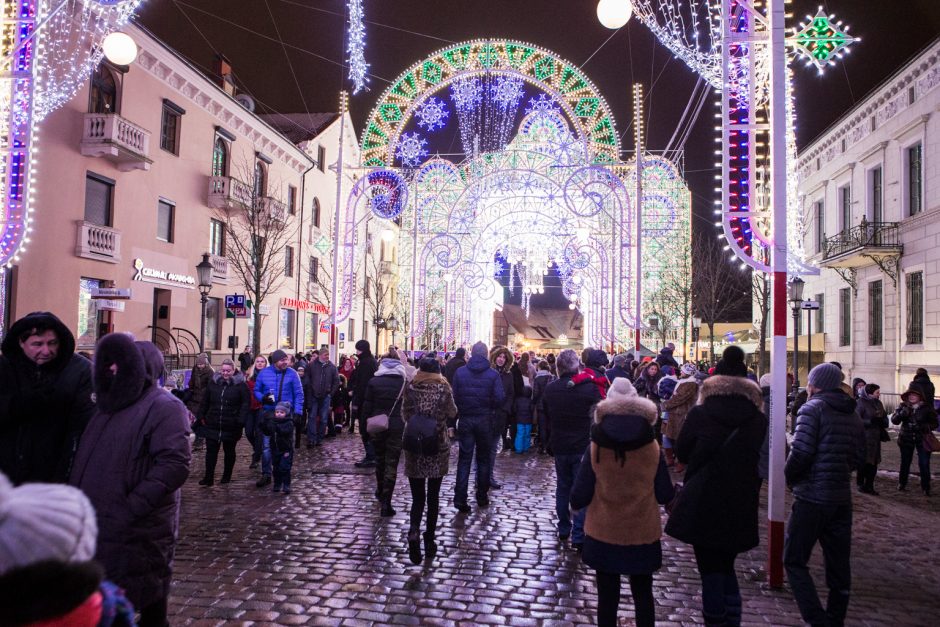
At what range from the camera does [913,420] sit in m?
10.4

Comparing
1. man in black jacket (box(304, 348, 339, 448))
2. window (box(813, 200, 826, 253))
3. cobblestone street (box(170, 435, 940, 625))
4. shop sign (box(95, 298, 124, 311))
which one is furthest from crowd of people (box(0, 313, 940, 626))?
window (box(813, 200, 826, 253))

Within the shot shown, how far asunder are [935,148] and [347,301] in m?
16.8

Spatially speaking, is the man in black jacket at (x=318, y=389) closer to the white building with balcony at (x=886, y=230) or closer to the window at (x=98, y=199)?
the window at (x=98, y=199)

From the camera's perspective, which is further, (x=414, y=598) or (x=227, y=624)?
(x=414, y=598)

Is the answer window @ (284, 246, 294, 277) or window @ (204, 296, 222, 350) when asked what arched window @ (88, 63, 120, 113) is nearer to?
window @ (204, 296, 222, 350)

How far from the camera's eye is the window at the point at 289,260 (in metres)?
30.1

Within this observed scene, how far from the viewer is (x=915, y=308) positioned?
20.9 meters

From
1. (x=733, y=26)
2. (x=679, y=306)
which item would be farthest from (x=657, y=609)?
(x=679, y=306)

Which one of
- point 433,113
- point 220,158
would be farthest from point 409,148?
point 220,158

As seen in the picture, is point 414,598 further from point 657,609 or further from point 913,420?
point 913,420

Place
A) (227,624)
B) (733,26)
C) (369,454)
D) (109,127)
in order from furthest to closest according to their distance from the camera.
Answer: (109,127)
(369,454)
(733,26)
(227,624)

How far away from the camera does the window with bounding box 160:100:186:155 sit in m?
21.6

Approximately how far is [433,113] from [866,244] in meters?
14.3

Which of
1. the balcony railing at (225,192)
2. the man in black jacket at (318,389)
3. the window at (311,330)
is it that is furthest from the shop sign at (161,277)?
the window at (311,330)
